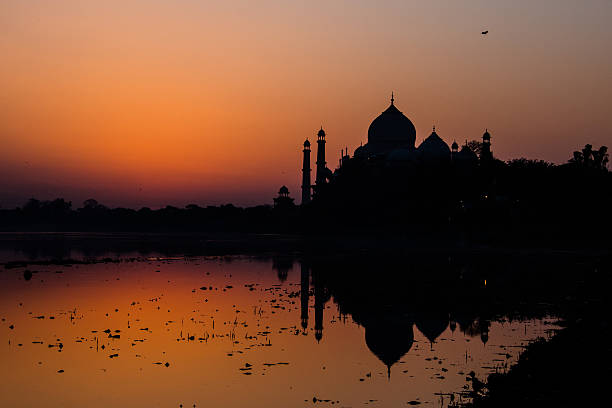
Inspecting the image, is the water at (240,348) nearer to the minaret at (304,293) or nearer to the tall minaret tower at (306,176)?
the minaret at (304,293)

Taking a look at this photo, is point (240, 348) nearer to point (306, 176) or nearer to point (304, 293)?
point (304, 293)

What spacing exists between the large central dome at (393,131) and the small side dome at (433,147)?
3879mm

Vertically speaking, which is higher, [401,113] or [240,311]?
[401,113]

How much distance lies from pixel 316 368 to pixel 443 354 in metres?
3.66

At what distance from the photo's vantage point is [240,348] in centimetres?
2003

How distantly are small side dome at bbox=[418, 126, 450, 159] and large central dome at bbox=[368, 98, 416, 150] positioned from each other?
3.88m

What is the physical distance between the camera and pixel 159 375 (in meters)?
17.0

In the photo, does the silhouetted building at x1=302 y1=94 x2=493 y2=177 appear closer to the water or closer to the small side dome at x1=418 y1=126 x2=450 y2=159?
the small side dome at x1=418 y1=126 x2=450 y2=159

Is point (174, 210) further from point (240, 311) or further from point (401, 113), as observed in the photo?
point (240, 311)

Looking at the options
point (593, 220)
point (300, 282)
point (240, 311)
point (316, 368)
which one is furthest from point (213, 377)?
point (593, 220)

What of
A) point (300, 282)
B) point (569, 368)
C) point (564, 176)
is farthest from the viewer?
point (564, 176)

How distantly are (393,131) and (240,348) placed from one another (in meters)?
92.1

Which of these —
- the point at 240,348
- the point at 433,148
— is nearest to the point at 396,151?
the point at 433,148

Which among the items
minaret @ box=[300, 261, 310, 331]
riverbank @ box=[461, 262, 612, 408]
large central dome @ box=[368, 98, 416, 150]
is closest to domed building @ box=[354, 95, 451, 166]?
large central dome @ box=[368, 98, 416, 150]
